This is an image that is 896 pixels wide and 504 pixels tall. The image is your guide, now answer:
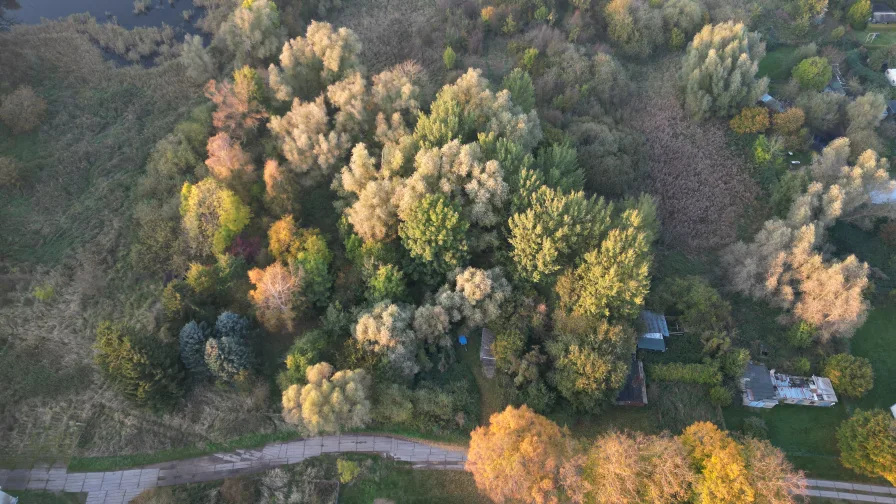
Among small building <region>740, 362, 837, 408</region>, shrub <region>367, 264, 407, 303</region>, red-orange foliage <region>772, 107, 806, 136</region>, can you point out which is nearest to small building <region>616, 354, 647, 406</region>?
small building <region>740, 362, 837, 408</region>

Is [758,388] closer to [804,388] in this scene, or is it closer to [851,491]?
[804,388]

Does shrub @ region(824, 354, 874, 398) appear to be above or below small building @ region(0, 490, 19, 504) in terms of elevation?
above

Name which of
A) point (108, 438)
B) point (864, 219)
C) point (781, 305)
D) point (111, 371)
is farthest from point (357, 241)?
point (864, 219)

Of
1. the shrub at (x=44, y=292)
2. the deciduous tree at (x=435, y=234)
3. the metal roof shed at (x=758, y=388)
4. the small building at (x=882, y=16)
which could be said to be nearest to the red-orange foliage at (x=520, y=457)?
the deciduous tree at (x=435, y=234)

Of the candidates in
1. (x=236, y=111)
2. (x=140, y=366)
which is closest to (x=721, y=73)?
(x=236, y=111)

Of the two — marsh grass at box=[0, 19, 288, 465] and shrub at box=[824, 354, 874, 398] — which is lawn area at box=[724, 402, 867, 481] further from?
marsh grass at box=[0, 19, 288, 465]

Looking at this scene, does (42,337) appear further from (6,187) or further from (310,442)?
(310,442)

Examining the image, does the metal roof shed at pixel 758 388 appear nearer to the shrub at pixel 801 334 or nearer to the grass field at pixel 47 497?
the shrub at pixel 801 334

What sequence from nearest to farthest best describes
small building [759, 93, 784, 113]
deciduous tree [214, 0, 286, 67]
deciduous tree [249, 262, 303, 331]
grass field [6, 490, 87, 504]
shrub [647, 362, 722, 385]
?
grass field [6, 490, 87, 504]
deciduous tree [249, 262, 303, 331]
shrub [647, 362, 722, 385]
deciduous tree [214, 0, 286, 67]
small building [759, 93, 784, 113]
